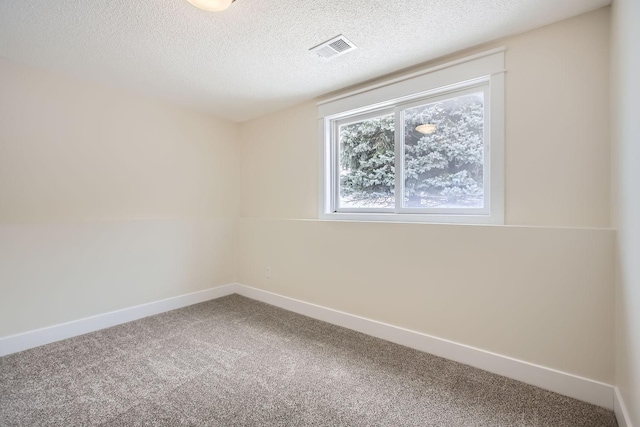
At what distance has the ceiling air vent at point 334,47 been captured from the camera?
2.03 meters

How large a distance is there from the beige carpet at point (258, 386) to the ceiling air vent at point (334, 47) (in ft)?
7.59

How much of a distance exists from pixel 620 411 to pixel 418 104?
2.32m

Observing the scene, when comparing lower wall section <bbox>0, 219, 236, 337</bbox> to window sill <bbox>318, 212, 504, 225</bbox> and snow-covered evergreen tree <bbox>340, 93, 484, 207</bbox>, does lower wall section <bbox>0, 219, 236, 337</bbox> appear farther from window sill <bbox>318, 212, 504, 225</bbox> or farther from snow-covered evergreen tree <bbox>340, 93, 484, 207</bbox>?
snow-covered evergreen tree <bbox>340, 93, 484, 207</bbox>

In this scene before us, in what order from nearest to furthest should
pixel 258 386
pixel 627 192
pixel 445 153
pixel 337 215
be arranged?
pixel 627 192 < pixel 258 386 < pixel 445 153 < pixel 337 215

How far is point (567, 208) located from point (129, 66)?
3.41 meters

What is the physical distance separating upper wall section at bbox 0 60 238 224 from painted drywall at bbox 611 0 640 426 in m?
3.69

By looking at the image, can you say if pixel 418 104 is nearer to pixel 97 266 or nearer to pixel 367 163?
pixel 367 163

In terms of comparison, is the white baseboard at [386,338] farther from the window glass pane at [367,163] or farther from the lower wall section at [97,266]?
the window glass pane at [367,163]

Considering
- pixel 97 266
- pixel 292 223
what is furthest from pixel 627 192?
pixel 97 266

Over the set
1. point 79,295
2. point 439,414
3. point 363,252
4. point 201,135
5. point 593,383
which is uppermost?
point 201,135

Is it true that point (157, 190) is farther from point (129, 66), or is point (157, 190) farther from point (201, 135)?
point (129, 66)

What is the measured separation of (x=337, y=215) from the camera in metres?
3.03

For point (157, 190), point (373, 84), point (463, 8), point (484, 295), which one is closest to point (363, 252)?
point (484, 295)

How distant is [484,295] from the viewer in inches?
79.0
